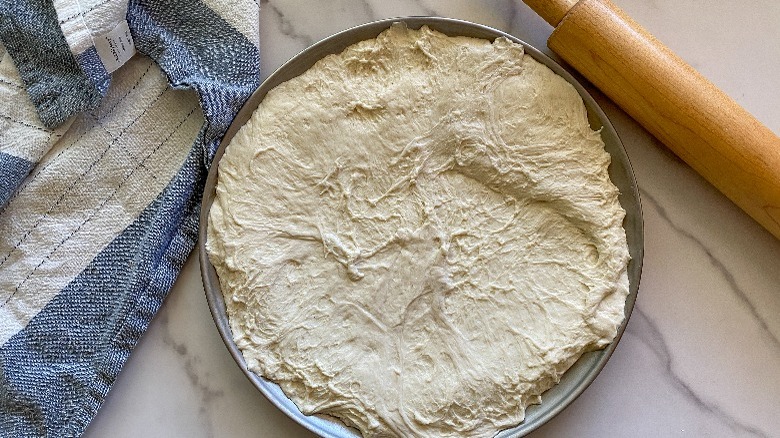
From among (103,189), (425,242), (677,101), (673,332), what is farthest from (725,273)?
(103,189)

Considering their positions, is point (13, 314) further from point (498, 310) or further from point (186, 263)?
point (498, 310)

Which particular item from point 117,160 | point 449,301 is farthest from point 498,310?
point 117,160

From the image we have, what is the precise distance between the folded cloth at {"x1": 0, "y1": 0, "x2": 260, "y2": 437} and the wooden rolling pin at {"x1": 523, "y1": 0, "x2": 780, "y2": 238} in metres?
0.46

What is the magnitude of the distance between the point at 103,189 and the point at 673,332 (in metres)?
0.85

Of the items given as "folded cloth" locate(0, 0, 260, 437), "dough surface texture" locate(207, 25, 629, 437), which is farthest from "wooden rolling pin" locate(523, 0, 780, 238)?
"folded cloth" locate(0, 0, 260, 437)

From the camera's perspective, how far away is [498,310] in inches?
34.6

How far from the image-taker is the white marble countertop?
950mm

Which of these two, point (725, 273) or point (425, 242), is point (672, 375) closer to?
point (725, 273)

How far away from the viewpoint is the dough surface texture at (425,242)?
870 millimetres

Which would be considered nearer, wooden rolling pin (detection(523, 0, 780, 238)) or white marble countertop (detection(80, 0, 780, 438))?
wooden rolling pin (detection(523, 0, 780, 238))

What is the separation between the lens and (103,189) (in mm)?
922

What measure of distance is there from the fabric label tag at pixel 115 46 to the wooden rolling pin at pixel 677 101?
21.8 inches

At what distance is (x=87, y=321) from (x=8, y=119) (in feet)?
0.97

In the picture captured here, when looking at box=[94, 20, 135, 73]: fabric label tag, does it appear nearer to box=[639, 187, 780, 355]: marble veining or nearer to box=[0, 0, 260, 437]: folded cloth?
box=[0, 0, 260, 437]: folded cloth
